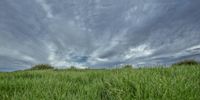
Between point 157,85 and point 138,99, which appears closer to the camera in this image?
point 138,99

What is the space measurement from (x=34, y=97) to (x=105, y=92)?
81 centimetres

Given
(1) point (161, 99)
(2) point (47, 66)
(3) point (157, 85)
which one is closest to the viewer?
(1) point (161, 99)

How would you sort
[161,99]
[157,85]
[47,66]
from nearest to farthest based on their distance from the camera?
[161,99] → [157,85] → [47,66]

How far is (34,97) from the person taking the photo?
6.55ft

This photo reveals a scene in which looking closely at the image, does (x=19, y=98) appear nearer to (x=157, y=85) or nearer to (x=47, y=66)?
(x=157, y=85)

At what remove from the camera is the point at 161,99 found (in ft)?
5.97

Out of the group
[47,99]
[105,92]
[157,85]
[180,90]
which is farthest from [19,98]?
[180,90]

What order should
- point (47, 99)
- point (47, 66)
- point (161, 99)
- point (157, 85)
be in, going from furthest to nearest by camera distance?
1. point (47, 66)
2. point (157, 85)
3. point (47, 99)
4. point (161, 99)

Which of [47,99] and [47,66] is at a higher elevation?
[47,66]

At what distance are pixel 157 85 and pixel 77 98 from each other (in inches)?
35.9

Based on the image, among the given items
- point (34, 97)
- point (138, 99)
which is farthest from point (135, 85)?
point (34, 97)

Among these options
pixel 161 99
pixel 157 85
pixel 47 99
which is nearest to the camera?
pixel 161 99

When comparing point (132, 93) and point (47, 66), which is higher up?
point (47, 66)

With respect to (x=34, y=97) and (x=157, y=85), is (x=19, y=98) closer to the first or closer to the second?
(x=34, y=97)
